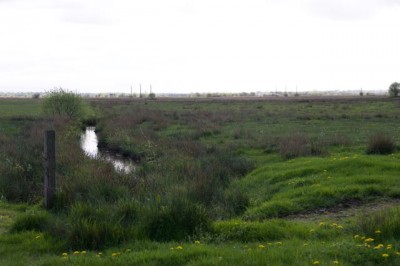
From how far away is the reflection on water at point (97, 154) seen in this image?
21.6 m

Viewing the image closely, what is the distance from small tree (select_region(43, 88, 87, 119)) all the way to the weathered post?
108 ft

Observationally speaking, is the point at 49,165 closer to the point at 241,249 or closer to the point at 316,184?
the point at 241,249

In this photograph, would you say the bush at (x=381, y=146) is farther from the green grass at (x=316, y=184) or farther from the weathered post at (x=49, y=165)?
the weathered post at (x=49, y=165)

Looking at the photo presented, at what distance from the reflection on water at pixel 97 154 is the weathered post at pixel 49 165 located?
7006 millimetres

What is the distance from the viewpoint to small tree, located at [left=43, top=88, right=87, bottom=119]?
141 ft

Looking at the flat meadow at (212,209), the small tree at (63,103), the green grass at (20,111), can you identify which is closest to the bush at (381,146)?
the flat meadow at (212,209)

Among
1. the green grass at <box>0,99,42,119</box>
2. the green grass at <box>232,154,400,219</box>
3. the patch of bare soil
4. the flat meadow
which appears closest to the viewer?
the flat meadow

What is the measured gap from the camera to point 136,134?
106 ft

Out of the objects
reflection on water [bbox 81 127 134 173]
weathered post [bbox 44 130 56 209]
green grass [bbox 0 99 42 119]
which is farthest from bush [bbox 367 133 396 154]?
green grass [bbox 0 99 42 119]

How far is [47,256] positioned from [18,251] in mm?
687

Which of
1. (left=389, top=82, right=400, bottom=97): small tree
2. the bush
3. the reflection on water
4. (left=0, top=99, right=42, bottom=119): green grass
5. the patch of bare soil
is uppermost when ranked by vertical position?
(left=389, top=82, right=400, bottom=97): small tree

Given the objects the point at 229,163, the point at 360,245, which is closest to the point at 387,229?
the point at 360,245

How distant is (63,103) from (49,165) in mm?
34077

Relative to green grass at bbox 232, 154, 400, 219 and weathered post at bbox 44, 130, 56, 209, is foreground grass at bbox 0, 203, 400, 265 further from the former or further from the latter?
green grass at bbox 232, 154, 400, 219
